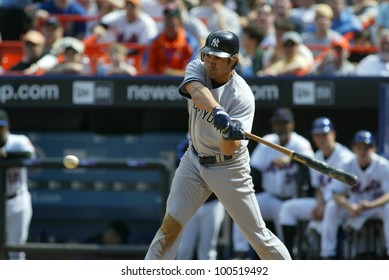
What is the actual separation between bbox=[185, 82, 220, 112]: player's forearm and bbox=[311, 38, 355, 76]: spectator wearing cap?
4.29 metres

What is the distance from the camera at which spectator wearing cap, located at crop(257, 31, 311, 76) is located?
420 inches

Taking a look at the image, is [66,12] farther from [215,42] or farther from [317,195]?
[215,42]

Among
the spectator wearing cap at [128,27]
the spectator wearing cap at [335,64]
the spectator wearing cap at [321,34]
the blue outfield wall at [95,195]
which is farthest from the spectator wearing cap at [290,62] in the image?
the spectator wearing cap at [128,27]

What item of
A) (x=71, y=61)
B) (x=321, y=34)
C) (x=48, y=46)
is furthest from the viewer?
(x=48, y=46)

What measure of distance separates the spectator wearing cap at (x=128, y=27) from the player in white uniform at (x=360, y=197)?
3.08 m

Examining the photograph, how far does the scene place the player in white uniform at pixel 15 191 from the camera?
32.3 ft

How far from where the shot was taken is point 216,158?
6762mm

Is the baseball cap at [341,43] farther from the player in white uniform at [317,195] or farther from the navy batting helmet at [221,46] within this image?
the navy batting helmet at [221,46]

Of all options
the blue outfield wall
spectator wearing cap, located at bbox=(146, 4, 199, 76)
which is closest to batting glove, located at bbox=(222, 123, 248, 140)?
the blue outfield wall

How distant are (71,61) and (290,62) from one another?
7.35 feet

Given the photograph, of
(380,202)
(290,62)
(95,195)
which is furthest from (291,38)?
(95,195)

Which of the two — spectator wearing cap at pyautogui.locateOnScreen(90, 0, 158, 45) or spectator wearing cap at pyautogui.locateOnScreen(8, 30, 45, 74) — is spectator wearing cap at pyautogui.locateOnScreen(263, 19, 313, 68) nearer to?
spectator wearing cap at pyautogui.locateOnScreen(90, 0, 158, 45)

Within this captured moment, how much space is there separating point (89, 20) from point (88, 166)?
11.8 ft
